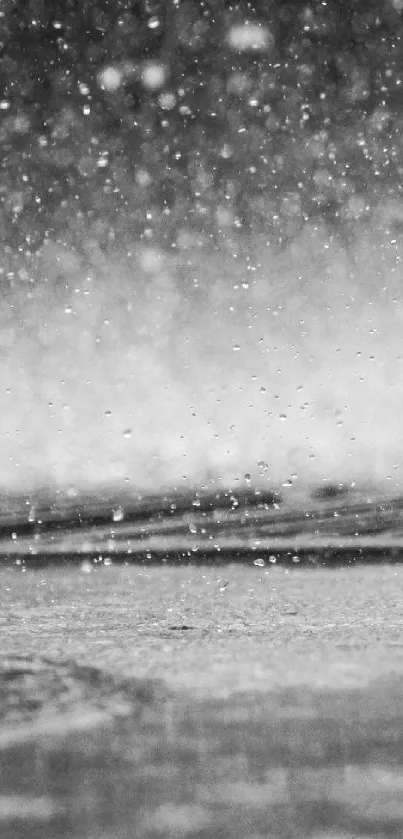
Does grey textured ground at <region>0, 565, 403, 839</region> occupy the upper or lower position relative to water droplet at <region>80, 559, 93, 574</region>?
lower

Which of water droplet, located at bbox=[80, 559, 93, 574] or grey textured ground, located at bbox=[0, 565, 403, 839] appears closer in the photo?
grey textured ground, located at bbox=[0, 565, 403, 839]

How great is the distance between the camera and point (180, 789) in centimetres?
236

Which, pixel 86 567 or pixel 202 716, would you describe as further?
pixel 86 567

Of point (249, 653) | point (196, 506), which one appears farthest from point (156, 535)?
point (249, 653)

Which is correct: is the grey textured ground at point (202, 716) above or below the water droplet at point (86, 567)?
below

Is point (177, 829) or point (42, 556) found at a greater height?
point (42, 556)

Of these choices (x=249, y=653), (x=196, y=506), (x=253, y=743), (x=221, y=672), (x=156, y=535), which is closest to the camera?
(x=253, y=743)

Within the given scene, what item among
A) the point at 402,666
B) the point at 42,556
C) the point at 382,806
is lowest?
the point at 382,806

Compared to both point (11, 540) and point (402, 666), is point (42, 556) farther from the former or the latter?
point (402, 666)

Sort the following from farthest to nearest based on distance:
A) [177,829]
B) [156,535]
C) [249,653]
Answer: [156,535] → [249,653] → [177,829]

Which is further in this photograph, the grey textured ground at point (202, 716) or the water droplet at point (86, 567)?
the water droplet at point (86, 567)

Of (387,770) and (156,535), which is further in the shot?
(156,535)

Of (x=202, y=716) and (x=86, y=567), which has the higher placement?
(x=86, y=567)

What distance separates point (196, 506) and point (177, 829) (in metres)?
6.55
